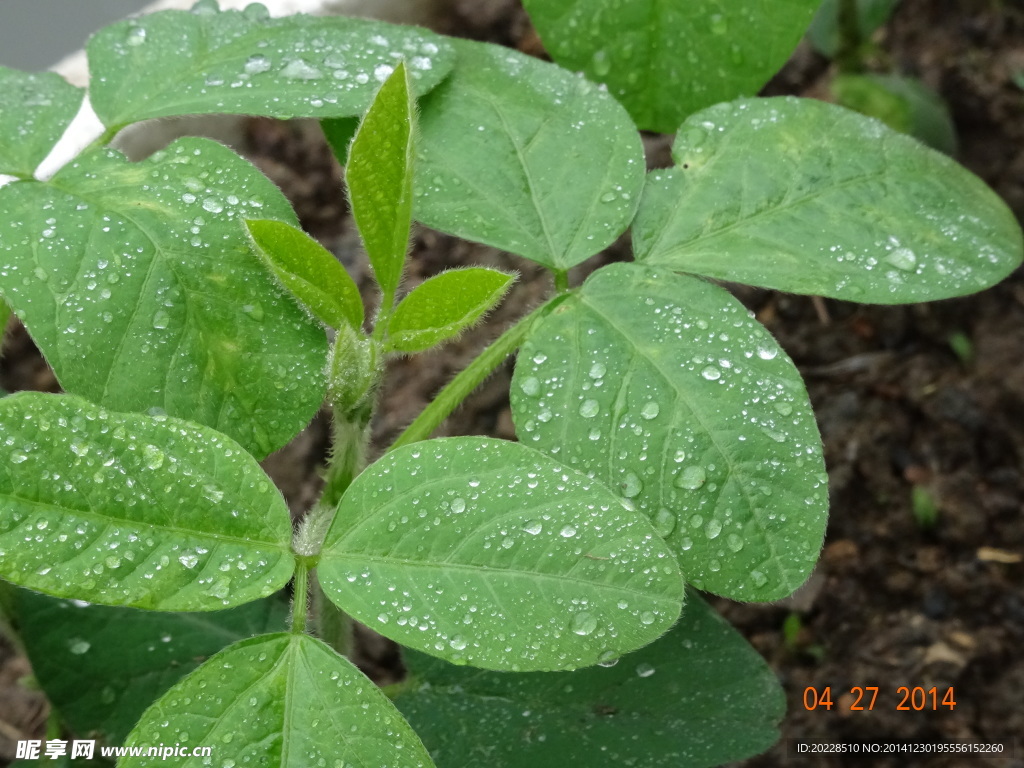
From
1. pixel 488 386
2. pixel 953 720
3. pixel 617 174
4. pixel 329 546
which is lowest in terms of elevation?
pixel 953 720

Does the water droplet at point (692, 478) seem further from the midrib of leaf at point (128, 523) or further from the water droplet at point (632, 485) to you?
the midrib of leaf at point (128, 523)

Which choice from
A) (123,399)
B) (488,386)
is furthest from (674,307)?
(488,386)

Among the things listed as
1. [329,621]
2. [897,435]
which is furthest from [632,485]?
[897,435]

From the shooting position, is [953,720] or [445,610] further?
[953,720]

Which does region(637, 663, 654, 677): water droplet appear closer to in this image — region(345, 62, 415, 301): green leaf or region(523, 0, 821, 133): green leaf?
region(345, 62, 415, 301): green leaf

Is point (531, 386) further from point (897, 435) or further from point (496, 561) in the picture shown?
point (897, 435)

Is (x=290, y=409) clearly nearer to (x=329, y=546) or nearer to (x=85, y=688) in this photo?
(x=329, y=546)

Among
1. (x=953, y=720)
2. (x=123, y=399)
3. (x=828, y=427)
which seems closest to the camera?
(x=123, y=399)

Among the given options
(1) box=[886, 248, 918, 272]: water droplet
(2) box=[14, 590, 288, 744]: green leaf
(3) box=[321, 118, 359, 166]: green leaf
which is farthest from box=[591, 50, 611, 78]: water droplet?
(2) box=[14, 590, 288, 744]: green leaf
